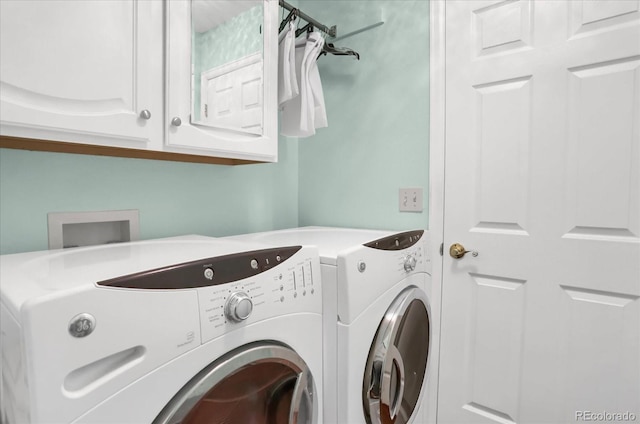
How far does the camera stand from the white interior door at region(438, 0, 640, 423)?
1187 mm

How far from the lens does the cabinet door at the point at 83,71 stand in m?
0.74

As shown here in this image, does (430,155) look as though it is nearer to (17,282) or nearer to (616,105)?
(616,105)

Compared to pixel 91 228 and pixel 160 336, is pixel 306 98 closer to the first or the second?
pixel 91 228

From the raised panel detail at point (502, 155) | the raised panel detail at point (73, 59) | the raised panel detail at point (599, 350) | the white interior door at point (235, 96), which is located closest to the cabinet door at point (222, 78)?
the white interior door at point (235, 96)

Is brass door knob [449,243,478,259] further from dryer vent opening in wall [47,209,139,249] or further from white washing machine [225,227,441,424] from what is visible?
dryer vent opening in wall [47,209,139,249]

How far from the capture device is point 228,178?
163cm

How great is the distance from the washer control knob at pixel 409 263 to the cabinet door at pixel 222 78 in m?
0.66

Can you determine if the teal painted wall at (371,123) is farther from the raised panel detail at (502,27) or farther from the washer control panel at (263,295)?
the washer control panel at (263,295)

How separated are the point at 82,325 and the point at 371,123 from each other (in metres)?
1.52

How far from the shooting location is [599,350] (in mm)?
1237

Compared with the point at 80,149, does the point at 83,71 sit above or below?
above

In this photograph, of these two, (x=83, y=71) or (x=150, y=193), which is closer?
(x=83, y=71)

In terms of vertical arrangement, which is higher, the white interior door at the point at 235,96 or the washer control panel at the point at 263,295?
the white interior door at the point at 235,96

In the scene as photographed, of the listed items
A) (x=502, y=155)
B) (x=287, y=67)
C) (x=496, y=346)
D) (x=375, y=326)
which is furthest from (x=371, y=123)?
(x=496, y=346)
